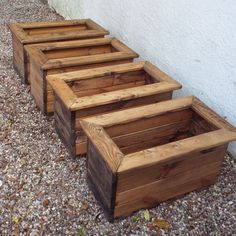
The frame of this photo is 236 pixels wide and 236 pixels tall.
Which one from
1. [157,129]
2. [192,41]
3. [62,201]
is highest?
[192,41]

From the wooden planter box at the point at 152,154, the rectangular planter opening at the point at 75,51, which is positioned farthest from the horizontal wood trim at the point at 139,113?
the rectangular planter opening at the point at 75,51

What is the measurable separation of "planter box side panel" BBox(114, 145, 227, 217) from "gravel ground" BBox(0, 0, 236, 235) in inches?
2.8

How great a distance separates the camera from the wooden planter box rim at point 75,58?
8.77 feet

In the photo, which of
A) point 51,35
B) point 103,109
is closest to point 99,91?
point 103,109

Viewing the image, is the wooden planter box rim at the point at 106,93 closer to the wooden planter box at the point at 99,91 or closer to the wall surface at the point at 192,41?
the wooden planter box at the point at 99,91

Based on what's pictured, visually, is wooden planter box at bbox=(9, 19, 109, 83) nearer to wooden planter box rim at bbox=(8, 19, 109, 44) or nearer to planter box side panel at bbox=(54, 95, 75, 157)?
wooden planter box rim at bbox=(8, 19, 109, 44)

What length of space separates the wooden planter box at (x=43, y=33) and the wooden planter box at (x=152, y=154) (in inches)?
51.5

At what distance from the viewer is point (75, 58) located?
9.18ft

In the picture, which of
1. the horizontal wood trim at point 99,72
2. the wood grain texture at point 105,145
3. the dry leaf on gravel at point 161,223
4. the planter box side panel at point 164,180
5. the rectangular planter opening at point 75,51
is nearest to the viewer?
the wood grain texture at point 105,145

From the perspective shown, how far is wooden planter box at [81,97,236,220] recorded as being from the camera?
1.82m

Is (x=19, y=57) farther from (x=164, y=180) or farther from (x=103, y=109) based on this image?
(x=164, y=180)

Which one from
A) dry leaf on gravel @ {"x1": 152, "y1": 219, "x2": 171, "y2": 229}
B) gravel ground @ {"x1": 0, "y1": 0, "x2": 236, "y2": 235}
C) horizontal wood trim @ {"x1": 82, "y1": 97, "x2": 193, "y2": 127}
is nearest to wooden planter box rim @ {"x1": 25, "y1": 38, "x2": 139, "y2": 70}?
gravel ground @ {"x1": 0, "y1": 0, "x2": 236, "y2": 235}

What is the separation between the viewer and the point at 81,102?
221cm

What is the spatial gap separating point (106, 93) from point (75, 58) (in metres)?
0.60
